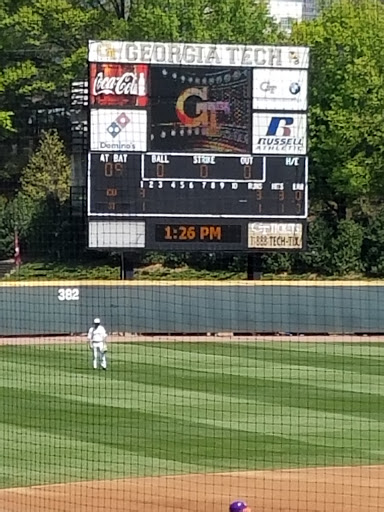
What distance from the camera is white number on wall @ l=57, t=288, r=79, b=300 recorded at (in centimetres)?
2811

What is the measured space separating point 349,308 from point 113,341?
603 centimetres

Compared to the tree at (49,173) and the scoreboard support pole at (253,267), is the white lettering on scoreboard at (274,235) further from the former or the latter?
the tree at (49,173)

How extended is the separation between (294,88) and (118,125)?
4.16 m

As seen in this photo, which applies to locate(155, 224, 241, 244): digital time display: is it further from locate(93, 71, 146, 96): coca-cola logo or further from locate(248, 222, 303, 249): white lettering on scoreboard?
locate(93, 71, 146, 96): coca-cola logo

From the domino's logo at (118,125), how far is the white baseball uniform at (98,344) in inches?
218

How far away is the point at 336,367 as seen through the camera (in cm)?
2306

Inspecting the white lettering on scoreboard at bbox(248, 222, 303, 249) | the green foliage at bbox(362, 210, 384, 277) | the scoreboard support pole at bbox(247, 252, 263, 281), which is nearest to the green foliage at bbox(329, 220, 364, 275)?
the green foliage at bbox(362, 210, 384, 277)

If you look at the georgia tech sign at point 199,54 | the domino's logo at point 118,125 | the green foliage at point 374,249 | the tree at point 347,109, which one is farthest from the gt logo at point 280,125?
the green foliage at point 374,249

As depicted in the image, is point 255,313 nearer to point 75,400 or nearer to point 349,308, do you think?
point 349,308

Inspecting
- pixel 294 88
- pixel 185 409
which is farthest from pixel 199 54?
pixel 185 409

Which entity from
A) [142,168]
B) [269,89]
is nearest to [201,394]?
[142,168]

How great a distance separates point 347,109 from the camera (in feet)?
→ 119

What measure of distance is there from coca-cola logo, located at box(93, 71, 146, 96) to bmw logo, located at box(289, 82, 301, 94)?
135 inches

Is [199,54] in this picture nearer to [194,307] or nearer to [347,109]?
[194,307]
